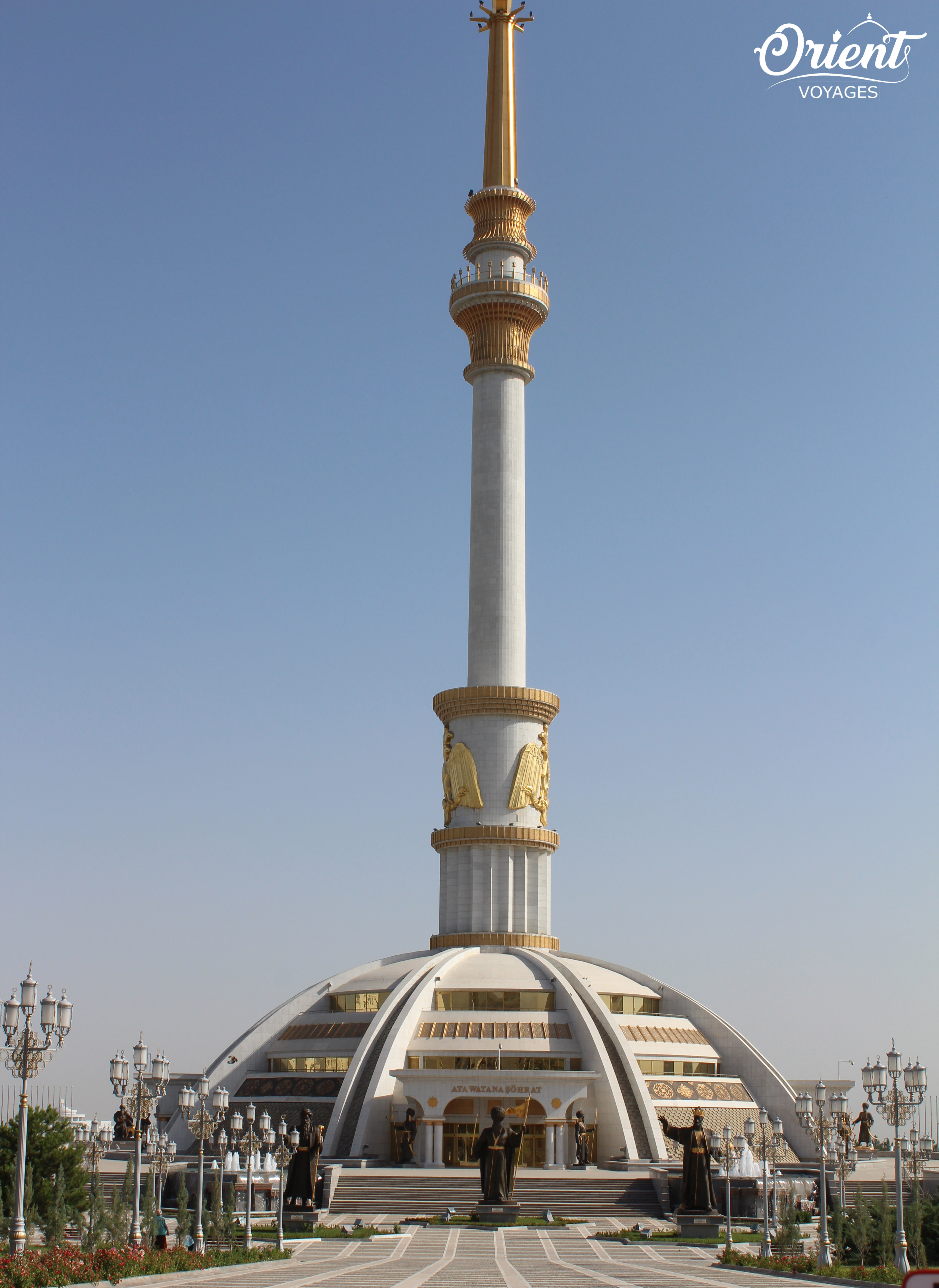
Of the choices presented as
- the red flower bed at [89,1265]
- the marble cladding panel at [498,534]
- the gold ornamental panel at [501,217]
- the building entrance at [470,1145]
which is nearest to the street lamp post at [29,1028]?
the red flower bed at [89,1265]

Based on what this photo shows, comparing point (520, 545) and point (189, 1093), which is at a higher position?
point (520, 545)

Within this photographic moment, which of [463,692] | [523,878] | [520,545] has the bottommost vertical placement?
[523,878]

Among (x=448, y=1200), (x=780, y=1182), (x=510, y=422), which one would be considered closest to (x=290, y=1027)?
(x=448, y=1200)

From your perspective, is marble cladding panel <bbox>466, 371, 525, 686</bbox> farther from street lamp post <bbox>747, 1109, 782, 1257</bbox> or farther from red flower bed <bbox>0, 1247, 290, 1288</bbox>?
red flower bed <bbox>0, 1247, 290, 1288</bbox>

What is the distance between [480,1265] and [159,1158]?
413 inches

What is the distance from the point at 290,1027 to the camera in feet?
174

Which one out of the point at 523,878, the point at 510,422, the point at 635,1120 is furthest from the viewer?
the point at 510,422

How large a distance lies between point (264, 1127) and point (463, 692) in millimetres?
21176

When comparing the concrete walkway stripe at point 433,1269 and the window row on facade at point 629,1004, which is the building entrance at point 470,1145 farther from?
the concrete walkway stripe at point 433,1269

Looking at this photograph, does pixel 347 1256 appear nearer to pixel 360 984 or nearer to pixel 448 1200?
pixel 448 1200

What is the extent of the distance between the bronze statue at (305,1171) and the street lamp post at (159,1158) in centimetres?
331

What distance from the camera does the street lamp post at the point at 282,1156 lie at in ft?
104

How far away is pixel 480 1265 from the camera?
1110 inches

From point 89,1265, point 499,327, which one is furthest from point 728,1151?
point 499,327
